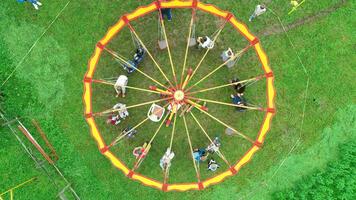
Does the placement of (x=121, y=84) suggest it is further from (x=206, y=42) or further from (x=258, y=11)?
(x=258, y=11)

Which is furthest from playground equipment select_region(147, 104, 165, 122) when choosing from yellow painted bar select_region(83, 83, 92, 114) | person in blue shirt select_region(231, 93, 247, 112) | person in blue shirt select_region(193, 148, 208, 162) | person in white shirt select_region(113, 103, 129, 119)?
person in blue shirt select_region(231, 93, 247, 112)

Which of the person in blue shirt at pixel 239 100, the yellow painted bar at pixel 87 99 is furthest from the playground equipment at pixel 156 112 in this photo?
the person in blue shirt at pixel 239 100

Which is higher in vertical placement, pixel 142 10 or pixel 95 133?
pixel 142 10

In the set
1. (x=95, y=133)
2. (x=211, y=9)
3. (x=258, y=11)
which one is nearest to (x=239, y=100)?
(x=258, y=11)

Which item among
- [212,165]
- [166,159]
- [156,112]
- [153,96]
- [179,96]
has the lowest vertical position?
[166,159]

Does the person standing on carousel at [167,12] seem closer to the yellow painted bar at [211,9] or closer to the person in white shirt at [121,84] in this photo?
the yellow painted bar at [211,9]
